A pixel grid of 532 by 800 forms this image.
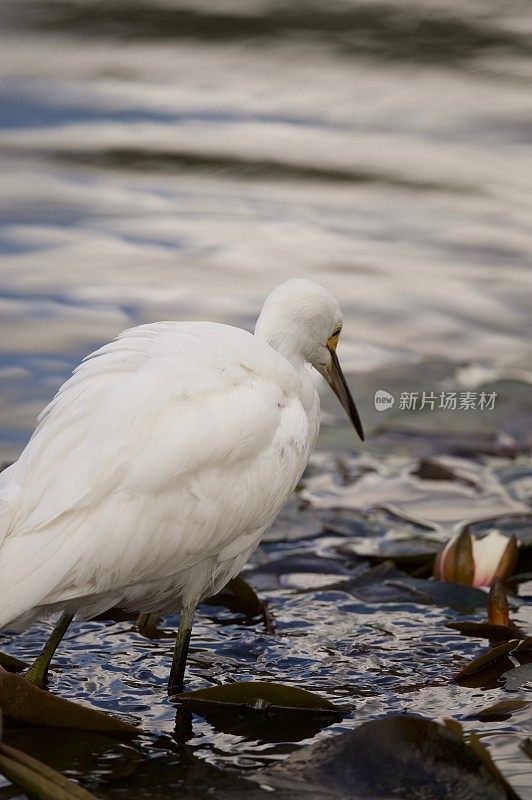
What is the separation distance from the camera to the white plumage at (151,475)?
3.24m

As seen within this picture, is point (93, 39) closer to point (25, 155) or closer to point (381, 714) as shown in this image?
point (25, 155)

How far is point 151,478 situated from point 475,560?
1.59 meters

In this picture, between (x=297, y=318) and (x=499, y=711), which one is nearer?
(x=499, y=711)

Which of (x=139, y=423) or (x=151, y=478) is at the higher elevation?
(x=139, y=423)

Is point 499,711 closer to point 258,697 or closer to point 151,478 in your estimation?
point 258,697

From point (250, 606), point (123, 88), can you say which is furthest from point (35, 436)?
point (123, 88)

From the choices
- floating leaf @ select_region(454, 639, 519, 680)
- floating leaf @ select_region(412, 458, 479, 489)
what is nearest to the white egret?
floating leaf @ select_region(454, 639, 519, 680)

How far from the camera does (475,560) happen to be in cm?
441

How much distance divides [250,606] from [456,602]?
74 centimetres

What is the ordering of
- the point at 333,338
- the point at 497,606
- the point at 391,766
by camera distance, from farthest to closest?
the point at 333,338 < the point at 497,606 < the point at 391,766

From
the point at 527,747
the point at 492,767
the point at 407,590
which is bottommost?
the point at 407,590

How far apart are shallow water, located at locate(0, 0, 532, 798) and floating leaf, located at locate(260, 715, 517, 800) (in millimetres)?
244

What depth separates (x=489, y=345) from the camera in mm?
7773

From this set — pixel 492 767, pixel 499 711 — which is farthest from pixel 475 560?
pixel 492 767
